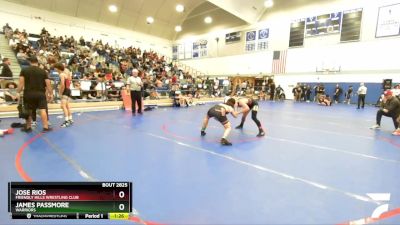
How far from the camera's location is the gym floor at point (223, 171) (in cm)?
234

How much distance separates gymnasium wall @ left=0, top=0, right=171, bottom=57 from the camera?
725 inches

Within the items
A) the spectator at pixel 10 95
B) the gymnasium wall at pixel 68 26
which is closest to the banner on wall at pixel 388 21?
the spectator at pixel 10 95

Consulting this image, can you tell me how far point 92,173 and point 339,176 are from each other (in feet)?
11.5

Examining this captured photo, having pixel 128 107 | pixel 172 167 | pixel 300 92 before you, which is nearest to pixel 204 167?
pixel 172 167

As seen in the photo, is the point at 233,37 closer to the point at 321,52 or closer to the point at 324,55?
the point at 321,52

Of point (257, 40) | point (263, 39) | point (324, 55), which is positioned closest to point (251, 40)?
point (257, 40)

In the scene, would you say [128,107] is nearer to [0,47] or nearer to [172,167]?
[172,167]

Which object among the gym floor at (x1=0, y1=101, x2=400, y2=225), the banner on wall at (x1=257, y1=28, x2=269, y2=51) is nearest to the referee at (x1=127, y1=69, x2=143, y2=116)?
the gym floor at (x1=0, y1=101, x2=400, y2=225)

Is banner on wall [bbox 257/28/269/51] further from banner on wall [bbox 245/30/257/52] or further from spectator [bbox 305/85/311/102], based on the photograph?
spectator [bbox 305/85/311/102]

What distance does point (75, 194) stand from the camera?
1655mm

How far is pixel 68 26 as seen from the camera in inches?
851

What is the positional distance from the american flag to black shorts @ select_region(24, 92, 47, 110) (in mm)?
20831

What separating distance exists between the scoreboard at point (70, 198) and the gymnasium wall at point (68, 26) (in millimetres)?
22534

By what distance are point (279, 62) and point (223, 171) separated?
2118 centimetres
